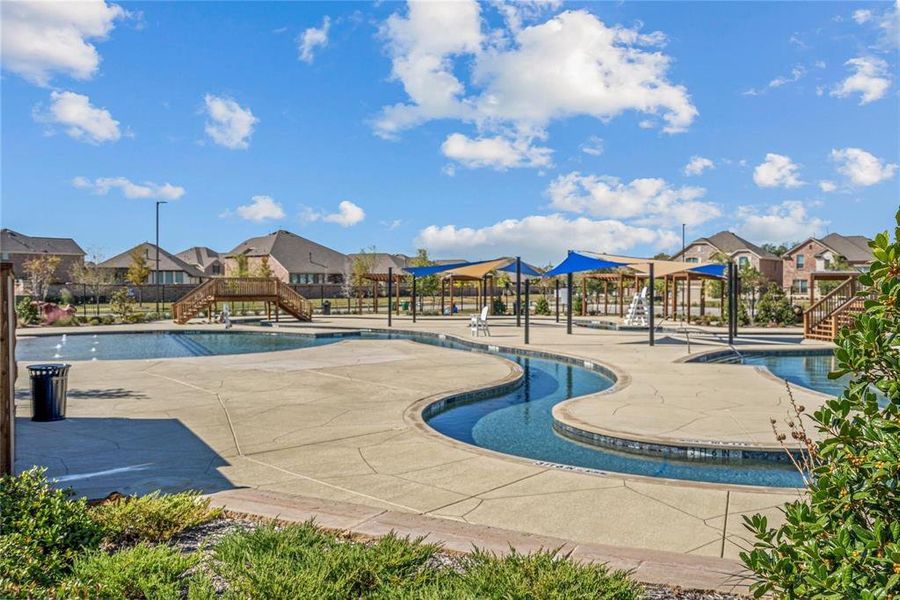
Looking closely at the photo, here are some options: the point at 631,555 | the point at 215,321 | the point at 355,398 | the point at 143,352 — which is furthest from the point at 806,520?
the point at 215,321

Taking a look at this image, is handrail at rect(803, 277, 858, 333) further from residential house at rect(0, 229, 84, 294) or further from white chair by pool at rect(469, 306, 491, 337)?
residential house at rect(0, 229, 84, 294)

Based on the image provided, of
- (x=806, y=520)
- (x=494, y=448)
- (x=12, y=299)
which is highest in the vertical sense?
(x=12, y=299)

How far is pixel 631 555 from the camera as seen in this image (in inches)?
144

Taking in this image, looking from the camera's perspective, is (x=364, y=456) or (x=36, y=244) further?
(x=36, y=244)

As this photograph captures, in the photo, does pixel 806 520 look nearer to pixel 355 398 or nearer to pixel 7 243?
pixel 355 398

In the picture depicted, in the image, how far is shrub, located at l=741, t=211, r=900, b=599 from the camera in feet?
6.46

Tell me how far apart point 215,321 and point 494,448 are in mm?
25440

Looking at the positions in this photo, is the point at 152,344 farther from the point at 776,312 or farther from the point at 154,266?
the point at 154,266

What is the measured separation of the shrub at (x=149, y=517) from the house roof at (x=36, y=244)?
61158 millimetres

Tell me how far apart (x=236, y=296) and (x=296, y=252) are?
40.0 metres

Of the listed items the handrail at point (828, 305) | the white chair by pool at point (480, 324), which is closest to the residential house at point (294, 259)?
the white chair by pool at point (480, 324)

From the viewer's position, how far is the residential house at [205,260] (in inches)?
3155

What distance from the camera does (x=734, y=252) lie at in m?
63.0

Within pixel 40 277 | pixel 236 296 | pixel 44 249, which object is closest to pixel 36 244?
pixel 44 249
